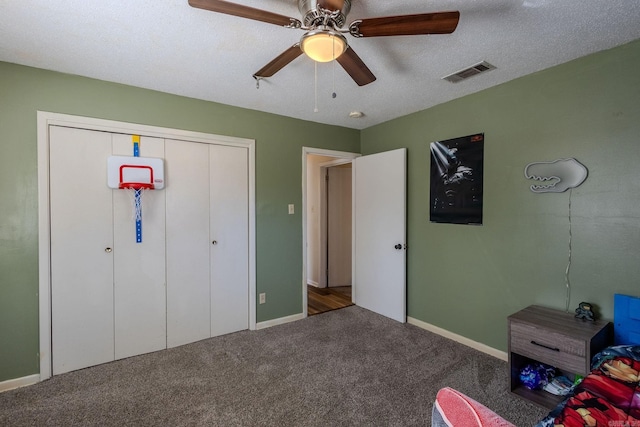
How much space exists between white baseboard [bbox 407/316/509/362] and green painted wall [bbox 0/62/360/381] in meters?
1.40

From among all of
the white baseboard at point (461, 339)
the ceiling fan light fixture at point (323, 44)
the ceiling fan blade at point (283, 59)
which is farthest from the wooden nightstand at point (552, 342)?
the ceiling fan blade at point (283, 59)

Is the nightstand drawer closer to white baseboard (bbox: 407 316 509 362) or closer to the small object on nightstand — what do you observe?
the small object on nightstand

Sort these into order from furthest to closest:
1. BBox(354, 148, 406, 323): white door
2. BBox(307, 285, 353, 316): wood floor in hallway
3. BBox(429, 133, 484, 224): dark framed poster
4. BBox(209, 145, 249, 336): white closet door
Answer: BBox(307, 285, 353, 316): wood floor in hallway, BBox(354, 148, 406, 323): white door, BBox(209, 145, 249, 336): white closet door, BBox(429, 133, 484, 224): dark framed poster

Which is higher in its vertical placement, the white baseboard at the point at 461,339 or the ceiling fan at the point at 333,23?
the ceiling fan at the point at 333,23

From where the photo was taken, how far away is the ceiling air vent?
229 centimetres

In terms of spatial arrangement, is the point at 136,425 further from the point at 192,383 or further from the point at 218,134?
the point at 218,134

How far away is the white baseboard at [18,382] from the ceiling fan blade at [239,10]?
2.90m

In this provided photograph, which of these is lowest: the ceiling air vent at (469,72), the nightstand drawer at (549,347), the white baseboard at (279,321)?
the white baseboard at (279,321)

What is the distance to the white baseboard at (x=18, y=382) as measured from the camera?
224 centimetres

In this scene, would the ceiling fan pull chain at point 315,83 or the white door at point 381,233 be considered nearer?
the ceiling fan pull chain at point 315,83

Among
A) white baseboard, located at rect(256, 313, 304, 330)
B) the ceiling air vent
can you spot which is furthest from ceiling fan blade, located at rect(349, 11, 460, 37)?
white baseboard, located at rect(256, 313, 304, 330)

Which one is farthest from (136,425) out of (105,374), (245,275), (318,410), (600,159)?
(600,159)

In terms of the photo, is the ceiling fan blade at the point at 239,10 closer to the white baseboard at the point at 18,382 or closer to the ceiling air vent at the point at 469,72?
the ceiling air vent at the point at 469,72

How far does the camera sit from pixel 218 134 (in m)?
3.12
